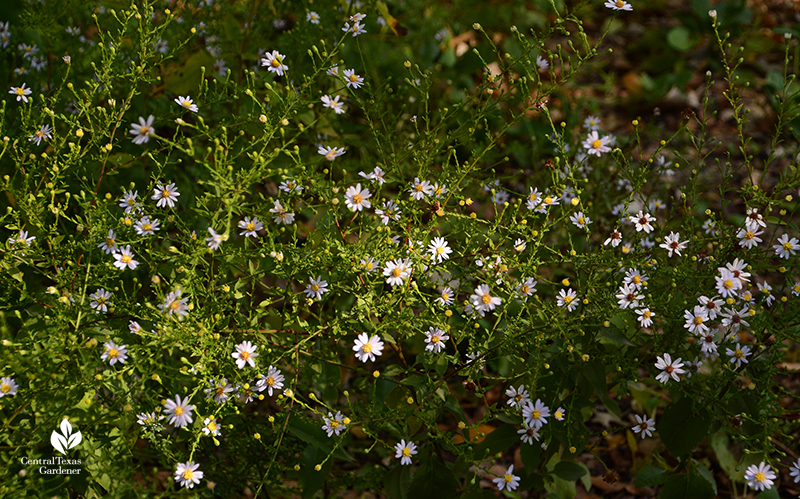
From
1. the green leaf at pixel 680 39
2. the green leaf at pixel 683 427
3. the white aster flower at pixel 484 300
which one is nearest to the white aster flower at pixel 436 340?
the white aster flower at pixel 484 300

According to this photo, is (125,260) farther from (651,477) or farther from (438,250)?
(651,477)

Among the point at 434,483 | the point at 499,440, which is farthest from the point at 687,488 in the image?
the point at 434,483

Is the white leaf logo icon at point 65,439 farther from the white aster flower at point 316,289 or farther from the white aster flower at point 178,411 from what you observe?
the white aster flower at point 316,289

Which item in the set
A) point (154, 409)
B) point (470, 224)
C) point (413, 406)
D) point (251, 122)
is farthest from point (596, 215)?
point (154, 409)

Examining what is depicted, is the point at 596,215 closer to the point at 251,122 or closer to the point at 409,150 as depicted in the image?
the point at 409,150

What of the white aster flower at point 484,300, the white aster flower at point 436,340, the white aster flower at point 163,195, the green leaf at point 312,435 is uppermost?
the white aster flower at point 163,195
